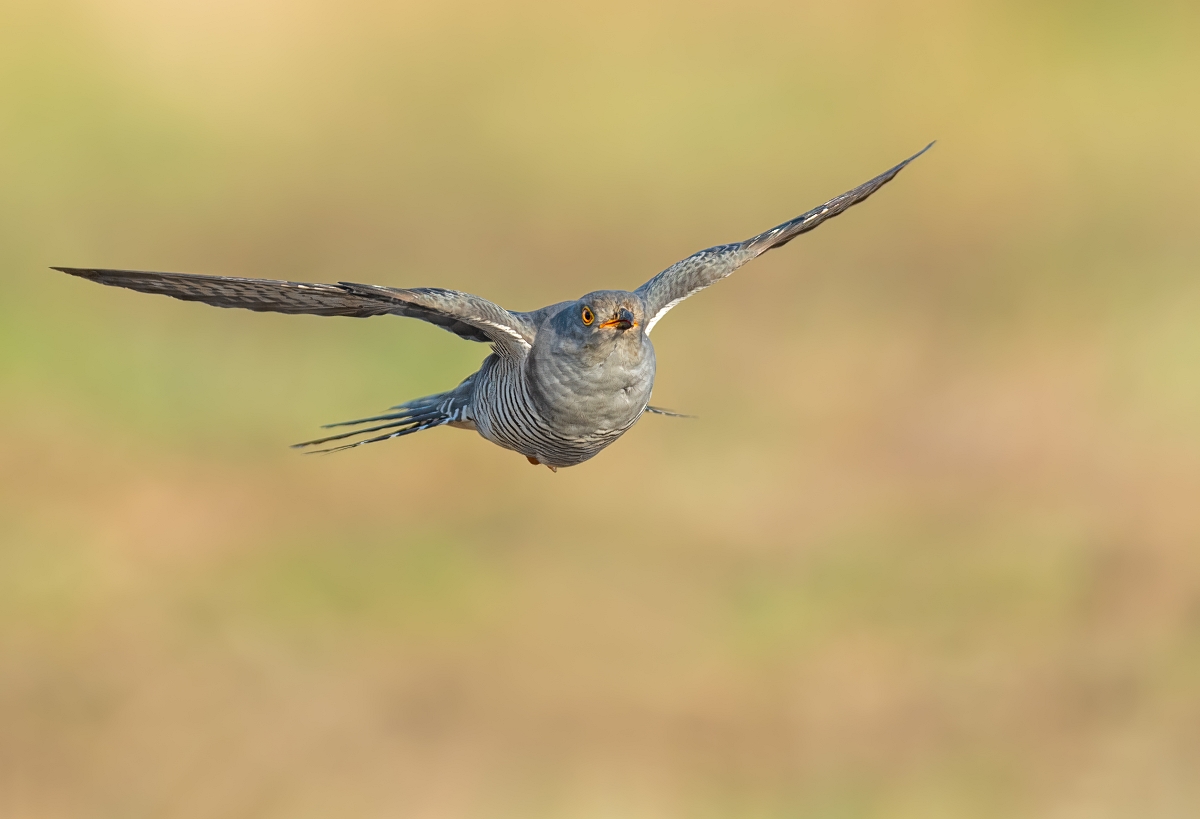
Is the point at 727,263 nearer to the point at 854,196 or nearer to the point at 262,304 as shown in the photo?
the point at 854,196

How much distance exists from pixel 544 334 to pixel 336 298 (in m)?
0.97

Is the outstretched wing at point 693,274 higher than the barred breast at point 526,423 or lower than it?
higher

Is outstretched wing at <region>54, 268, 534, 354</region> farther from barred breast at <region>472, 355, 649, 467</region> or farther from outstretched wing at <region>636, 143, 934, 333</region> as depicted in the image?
outstretched wing at <region>636, 143, 934, 333</region>

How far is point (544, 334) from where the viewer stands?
576cm

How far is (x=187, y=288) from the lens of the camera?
17.7 feet

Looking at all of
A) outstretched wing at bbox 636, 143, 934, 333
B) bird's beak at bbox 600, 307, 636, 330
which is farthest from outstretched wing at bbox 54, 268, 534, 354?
outstretched wing at bbox 636, 143, 934, 333

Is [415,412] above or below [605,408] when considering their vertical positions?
above

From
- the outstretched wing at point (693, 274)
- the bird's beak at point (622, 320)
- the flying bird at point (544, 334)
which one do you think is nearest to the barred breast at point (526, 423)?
the flying bird at point (544, 334)

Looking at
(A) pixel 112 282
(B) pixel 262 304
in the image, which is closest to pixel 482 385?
(B) pixel 262 304

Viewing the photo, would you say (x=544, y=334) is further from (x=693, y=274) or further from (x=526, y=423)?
(x=693, y=274)

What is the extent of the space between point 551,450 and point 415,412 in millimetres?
1768

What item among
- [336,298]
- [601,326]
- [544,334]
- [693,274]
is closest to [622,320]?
[601,326]

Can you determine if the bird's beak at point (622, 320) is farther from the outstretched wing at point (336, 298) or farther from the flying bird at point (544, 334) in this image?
the outstretched wing at point (336, 298)

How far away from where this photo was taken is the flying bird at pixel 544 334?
533cm
